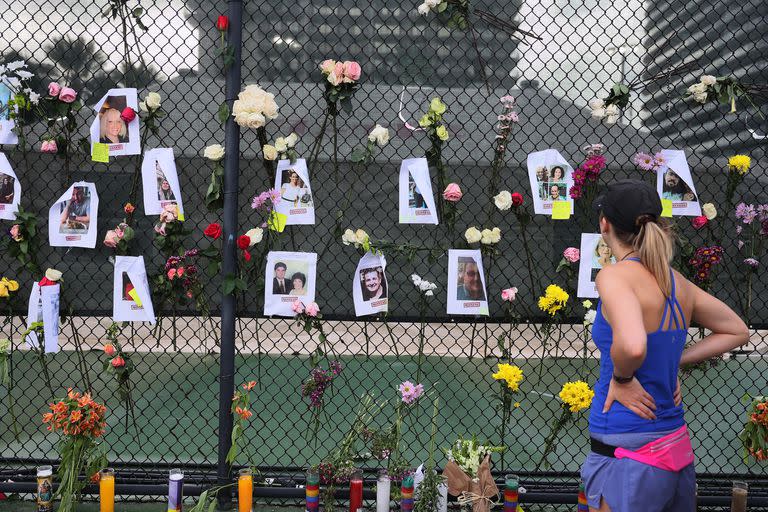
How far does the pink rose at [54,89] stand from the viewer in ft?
9.80

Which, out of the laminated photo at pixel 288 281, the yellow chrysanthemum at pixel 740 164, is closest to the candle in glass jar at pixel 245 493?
the laminated photo at pixel 288 281

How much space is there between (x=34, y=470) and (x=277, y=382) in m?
2.24

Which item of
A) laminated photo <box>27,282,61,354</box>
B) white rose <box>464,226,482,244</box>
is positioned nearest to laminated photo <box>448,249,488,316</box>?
white rose <box>464,226,482,244</box>

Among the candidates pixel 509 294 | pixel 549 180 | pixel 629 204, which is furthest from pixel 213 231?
pixel 629 204

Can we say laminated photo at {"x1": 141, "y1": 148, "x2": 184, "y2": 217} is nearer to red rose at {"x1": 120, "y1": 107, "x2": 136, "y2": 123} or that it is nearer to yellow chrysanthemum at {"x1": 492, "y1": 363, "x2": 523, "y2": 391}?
red rose at {"x1": 120, "y1": 107, "x2": 136, "y2": 123}

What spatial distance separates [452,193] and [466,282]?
15.7 inches

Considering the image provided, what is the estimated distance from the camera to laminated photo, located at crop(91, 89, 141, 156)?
3.00 meters

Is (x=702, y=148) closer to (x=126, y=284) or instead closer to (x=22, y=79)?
(x=126, y=284)

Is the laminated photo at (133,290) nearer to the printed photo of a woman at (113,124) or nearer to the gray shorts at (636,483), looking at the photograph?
the printed photo of a woman at (113,124)

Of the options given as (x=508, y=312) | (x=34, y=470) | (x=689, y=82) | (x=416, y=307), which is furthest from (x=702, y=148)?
(x=34, y=470)

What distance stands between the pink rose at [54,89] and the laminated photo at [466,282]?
1.83 meters

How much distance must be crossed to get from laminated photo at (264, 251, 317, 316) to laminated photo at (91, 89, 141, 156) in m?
0.78

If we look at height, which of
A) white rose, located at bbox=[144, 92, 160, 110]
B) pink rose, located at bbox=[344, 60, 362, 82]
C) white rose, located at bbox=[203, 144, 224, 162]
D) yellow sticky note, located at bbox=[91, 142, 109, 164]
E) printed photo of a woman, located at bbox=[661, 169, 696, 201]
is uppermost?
pink rose, located at bbox=[344, 60, 362, 82]

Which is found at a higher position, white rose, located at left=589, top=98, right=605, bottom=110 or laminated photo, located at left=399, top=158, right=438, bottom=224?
white rose, located at left=589, top=98, right=605, bottom=110
